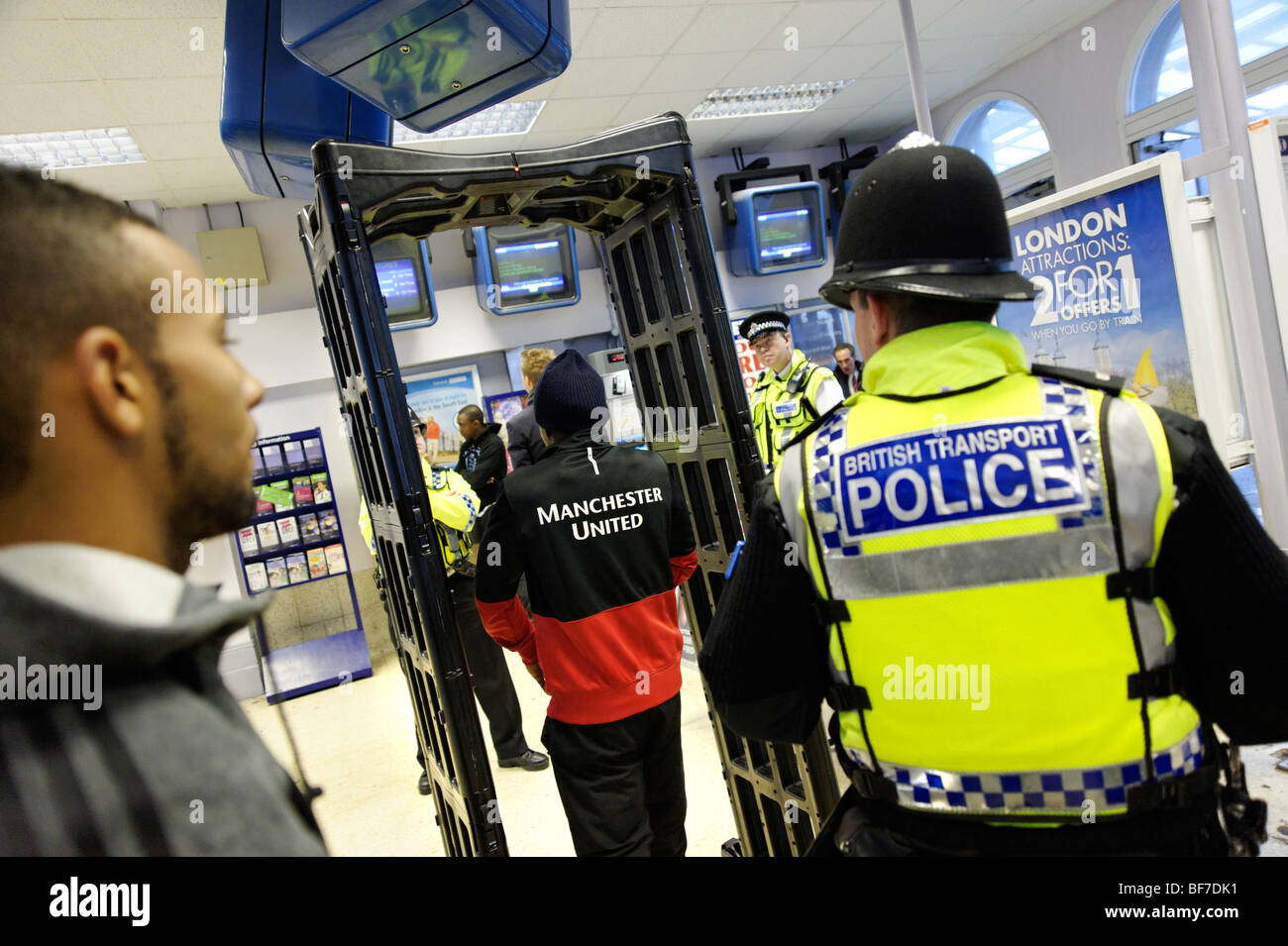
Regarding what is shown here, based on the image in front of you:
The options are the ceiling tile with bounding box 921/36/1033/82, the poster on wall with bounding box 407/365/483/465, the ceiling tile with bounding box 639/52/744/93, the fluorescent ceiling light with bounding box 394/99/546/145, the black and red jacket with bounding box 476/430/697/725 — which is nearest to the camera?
the black and red jacket with bounding box 476/430/697/725

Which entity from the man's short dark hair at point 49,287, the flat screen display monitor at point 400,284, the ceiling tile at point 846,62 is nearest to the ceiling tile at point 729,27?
the ceiling tile at point 846,62

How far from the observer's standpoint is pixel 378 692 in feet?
17.7

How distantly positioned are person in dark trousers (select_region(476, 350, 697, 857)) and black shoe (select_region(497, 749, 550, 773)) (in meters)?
1.66

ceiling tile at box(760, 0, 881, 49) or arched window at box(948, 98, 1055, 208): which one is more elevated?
ceiling tile at box(760, 0, 881, 49)

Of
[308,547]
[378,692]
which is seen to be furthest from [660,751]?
[308,547]

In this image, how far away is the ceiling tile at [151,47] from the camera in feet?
11.7

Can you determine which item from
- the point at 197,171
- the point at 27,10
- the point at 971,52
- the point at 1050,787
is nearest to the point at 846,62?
the point at 971,52

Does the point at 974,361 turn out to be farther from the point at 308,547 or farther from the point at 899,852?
the point at 308,547

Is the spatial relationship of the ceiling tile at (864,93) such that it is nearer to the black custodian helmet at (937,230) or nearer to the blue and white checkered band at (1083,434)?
the black custodian helmet at (937,230)

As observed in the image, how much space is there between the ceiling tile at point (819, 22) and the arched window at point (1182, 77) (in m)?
2.05

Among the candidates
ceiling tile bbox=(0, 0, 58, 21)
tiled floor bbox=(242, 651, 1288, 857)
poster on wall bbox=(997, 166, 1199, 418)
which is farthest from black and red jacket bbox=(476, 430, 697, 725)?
ceiling tile bbox=(0, 0, 58, 21)

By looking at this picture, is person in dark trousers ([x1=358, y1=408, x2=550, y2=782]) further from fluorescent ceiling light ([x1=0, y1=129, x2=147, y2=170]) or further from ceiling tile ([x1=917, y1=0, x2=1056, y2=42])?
ceiling tile ([x1=917, y1=0, x2=1056, y2=42])

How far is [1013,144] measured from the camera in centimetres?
705

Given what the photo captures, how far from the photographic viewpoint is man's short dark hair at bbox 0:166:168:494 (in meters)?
0.40
